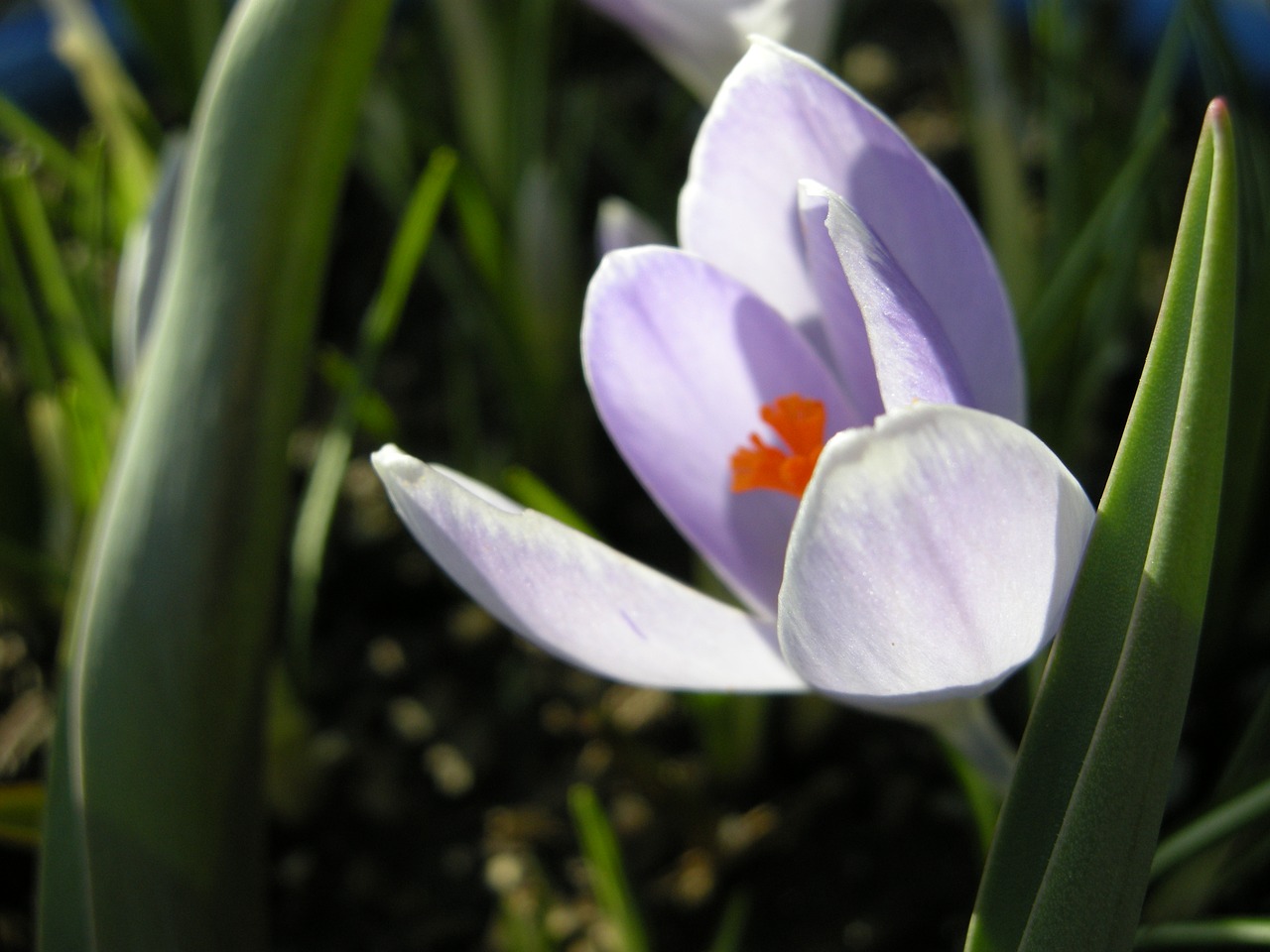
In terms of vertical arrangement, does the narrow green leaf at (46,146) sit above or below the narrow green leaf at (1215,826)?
above

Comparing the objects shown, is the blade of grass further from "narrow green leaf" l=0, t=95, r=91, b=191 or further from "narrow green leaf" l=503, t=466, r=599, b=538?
"narrow green leaf" l=0, t=95, r=91, b=191

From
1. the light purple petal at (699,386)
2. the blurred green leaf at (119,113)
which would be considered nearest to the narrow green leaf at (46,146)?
the blurred green leaf at (119,113)

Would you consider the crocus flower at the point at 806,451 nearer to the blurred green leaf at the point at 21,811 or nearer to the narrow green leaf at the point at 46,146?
the blurred green leaf at the point at 21,811

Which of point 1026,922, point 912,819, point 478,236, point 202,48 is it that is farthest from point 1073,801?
point 202,48

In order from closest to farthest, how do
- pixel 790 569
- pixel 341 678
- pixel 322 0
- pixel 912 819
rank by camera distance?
pixel 790 569 < pixel 322 0 < pixel 912 819 < pixel 341 678

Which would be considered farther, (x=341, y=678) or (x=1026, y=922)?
(x=341, y=678)

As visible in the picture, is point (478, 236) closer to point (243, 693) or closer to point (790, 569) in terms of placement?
point (243, 693)

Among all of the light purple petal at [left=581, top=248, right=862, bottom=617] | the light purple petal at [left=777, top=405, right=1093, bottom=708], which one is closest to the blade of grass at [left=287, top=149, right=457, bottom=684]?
the light purple petal at [left=581, top=248, right=862, bottom=617]
